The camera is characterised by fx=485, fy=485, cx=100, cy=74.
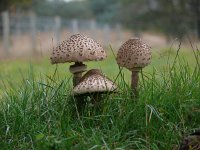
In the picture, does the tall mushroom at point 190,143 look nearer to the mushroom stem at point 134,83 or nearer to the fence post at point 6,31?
the mushroom stem at point 134,83

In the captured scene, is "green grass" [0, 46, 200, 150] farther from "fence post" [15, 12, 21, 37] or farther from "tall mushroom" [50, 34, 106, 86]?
Result: "fence post" [15, 12, 21, 37]

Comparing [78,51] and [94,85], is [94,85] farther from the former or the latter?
[78,51]

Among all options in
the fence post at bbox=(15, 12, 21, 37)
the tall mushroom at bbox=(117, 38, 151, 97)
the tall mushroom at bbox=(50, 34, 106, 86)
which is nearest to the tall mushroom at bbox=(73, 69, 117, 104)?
the tall mushroom at bbox=(50, 34, 106, 86)

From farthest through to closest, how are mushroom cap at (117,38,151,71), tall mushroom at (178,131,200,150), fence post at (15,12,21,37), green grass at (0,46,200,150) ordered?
1. fence post at (15,12,21,37)
2. mushroom cap at (117,38,151,71)
3. green grass at (0,46,200,150)
4. tall mushroom at (178,131,200,150)

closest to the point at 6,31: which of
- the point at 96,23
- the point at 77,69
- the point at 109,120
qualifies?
the point at 77,69

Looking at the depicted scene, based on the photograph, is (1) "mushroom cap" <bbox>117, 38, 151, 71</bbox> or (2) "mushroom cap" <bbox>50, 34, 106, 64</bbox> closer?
(2) "mushroom cap" <bbox>50, 34, 106, 64</bbox>

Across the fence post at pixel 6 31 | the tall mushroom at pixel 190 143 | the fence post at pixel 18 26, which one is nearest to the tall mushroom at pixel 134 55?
the tall mushroom at pixel 190 143

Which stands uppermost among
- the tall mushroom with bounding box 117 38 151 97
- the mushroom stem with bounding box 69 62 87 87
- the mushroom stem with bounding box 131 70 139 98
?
the tall mushroom with bounding box 117 38 151 97
